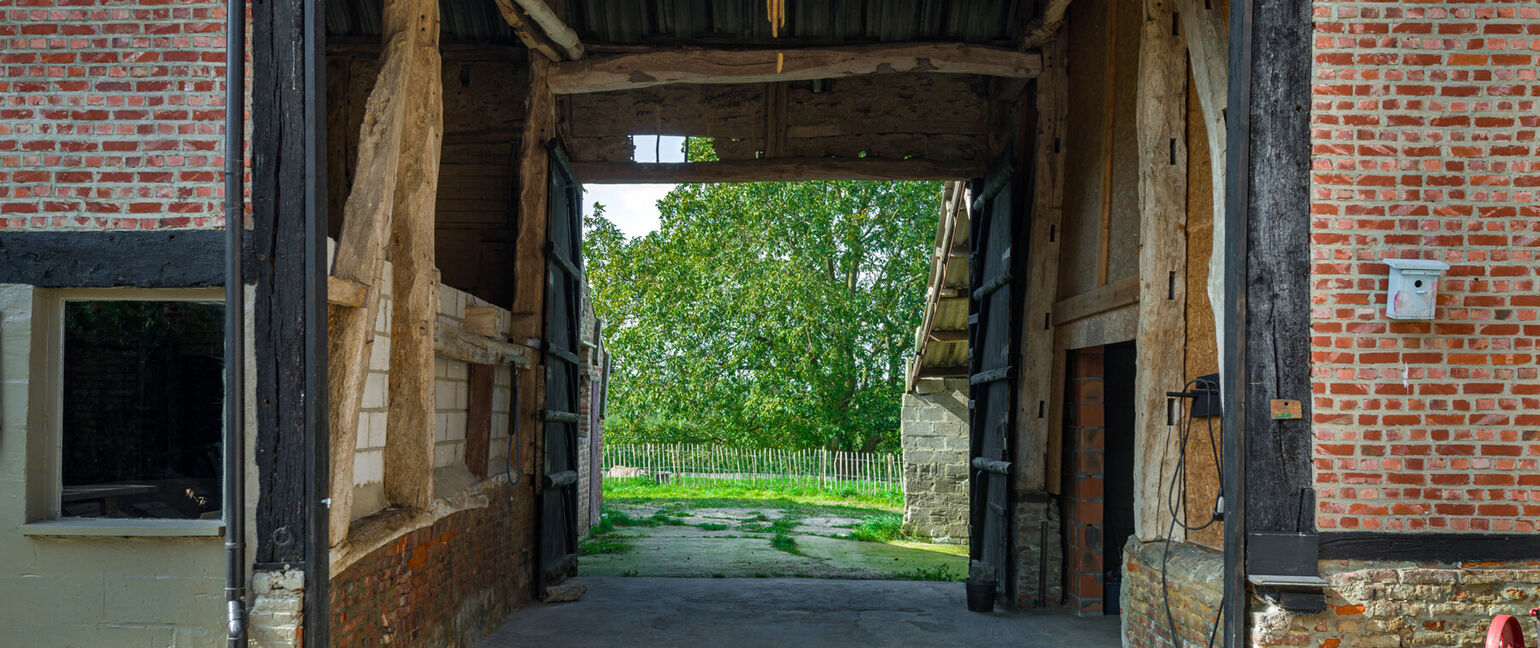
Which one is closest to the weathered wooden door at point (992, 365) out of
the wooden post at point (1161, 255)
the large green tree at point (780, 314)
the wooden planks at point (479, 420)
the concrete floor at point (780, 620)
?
the concrete floor at point (780, 620)

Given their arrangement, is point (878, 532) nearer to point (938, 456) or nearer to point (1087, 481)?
point (938, 456)

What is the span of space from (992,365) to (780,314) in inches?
709

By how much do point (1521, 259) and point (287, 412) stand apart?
5.31 m

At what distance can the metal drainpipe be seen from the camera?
4637mm

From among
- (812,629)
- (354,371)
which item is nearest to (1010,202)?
(812,629)

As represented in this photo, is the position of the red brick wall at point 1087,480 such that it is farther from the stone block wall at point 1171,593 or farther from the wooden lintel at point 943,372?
the wooden lintel at point 943,372

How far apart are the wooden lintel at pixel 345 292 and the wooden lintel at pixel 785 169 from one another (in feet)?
17.1

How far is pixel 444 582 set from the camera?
6992 millimetres

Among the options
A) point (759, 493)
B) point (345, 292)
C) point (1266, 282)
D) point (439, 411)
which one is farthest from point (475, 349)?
point (759, 493)

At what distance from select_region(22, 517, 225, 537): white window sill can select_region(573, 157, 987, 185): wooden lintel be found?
20.2ft

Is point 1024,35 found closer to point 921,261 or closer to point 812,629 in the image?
point 812,629

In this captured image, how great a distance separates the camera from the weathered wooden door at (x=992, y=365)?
29.9ft

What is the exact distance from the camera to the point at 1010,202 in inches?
360

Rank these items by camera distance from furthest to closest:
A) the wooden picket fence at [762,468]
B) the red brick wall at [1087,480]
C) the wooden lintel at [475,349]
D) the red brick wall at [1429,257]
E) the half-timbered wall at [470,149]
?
the wooden picket fence at [762,468]
the half-timbered wall at [470,149]
the red brick wall at [1087,480]
the wooden lintel at [475,349]
the red brick wall at [1429,257]
